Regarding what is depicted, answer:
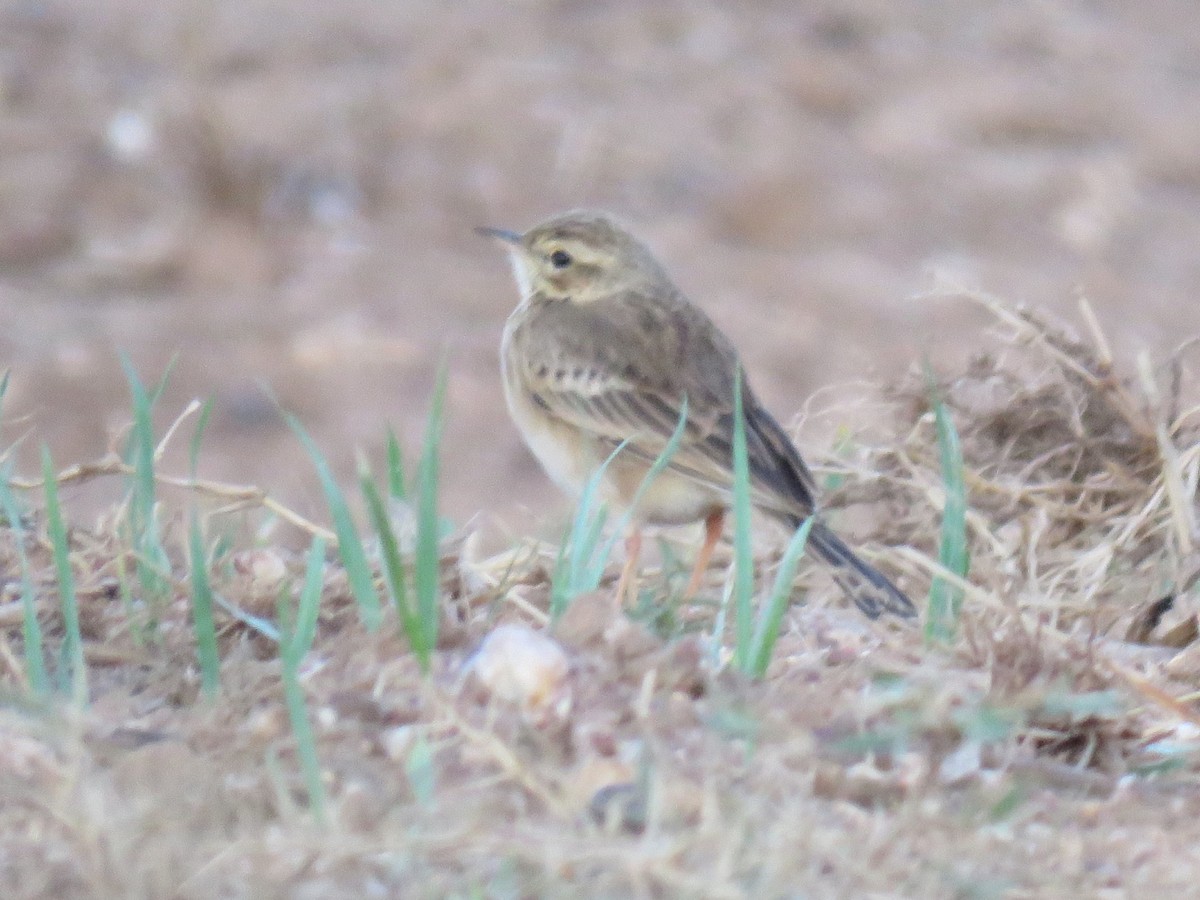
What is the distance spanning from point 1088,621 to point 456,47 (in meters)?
8.89

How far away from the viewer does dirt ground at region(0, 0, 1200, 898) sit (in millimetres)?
2801

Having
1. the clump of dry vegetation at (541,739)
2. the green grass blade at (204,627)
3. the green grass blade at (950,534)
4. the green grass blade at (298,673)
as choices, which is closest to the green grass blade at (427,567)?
the clump of dry vegetation at (541,739)

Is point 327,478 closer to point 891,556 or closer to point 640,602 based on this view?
point 640,602

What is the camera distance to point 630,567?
15.2 ft

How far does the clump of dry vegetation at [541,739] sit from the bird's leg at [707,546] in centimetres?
33

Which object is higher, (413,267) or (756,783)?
(756,783)

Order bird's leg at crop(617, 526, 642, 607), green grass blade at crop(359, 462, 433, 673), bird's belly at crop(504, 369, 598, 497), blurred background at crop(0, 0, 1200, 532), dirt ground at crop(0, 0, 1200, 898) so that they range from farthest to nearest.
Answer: blurred background at crop(0, 0, 1200, 532) → bird's belly at crop(504, 369, 598, 497) → bird's leg at crop(617, 526, 642, 607) → green grass blade at crop(359, 462, 433, 673) → dirt ground at crop(0, 0, 1200, 898)

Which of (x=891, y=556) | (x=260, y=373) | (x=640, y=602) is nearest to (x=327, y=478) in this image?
(x=640, y=602)

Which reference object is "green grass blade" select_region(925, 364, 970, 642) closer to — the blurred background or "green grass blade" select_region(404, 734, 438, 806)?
"green grass blade" select_region(404, 734, 438, 806)

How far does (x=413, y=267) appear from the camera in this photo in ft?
34.0

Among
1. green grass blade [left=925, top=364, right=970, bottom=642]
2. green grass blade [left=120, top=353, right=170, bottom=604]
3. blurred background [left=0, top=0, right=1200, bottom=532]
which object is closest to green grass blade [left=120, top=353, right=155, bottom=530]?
green grass blade [left=120, top=353, right=170, bottom=604]

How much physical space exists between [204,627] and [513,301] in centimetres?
691

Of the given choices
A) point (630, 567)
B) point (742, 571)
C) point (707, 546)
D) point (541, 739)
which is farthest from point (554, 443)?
point (541, 739)

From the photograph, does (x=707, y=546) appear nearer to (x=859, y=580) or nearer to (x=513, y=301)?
(x=859, y=580)
